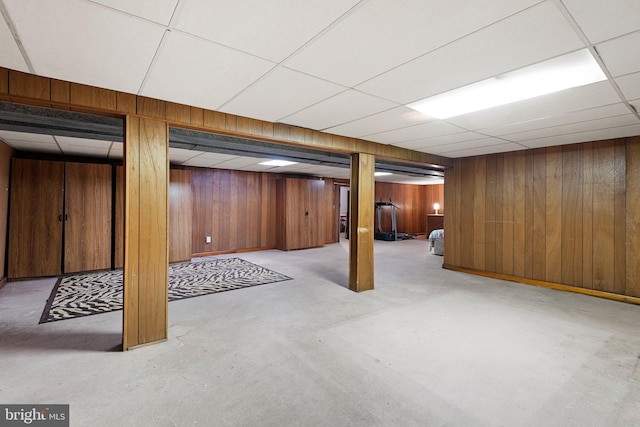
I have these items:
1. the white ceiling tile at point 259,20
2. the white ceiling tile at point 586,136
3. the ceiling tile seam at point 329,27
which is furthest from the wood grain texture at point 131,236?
the white ceiling tile at point 586,136

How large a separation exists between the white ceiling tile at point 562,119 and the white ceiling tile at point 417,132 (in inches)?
19.1

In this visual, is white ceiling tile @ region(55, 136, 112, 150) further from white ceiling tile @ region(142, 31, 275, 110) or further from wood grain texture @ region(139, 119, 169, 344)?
white ceiling tile @ region(142, 31, 275, 110)

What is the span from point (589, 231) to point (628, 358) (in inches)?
97.5

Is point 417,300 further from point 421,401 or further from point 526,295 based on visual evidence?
point 421,401

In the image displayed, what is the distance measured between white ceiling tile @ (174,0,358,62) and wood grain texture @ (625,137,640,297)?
187 inches

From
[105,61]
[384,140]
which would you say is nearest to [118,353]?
[105,61]

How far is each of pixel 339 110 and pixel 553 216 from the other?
13.0ft

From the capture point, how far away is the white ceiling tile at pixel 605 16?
139cm

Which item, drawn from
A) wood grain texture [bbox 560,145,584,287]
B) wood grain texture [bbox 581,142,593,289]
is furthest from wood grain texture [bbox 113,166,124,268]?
wood grain texture [bbox 581,142,593,289]

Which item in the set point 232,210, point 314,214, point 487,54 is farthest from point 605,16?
point 314,214

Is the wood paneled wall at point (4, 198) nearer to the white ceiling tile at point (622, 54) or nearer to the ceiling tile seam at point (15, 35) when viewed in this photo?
the ceiling tile seam at point (15, 35)

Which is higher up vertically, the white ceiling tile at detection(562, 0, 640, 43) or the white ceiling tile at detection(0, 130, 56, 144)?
the white ceiling tile at detection(0, 130, 56, 144)

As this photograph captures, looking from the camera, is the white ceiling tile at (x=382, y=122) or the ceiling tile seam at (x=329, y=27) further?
the white ceiling tile at (x=382, y=122)

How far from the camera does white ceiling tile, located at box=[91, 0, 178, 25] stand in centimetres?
140
